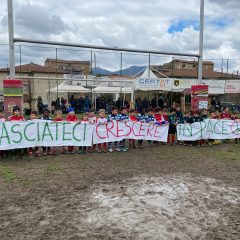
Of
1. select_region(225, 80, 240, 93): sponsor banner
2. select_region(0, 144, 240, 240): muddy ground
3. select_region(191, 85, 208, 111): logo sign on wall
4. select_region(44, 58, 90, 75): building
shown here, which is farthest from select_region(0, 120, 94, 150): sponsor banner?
select_region(225, 80, 240, 93): sponsor banner

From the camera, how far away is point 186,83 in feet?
90.2

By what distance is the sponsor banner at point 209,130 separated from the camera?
1298 cm

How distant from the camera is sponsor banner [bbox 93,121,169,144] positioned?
1138 centimetres

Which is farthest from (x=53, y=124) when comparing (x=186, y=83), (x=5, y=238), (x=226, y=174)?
(x=186, y=83)

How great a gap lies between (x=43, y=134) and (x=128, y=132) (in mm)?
3035

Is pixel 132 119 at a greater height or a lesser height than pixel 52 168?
greater

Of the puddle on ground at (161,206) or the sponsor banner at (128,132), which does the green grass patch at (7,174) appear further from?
the sponsor banner at (128,132)

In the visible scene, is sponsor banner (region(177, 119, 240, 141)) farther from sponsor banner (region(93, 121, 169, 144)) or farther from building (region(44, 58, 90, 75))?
building (region(44, 58, 90, 75))

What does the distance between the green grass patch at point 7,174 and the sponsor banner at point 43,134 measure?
1355 mm

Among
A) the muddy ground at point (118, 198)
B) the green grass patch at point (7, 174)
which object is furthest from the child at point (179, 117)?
the green grass patch at point (7, 174)

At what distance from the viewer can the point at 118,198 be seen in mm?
6156

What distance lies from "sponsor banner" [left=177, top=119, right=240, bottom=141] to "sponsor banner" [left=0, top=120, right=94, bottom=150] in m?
3.90

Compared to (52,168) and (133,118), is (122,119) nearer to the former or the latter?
(133,118)

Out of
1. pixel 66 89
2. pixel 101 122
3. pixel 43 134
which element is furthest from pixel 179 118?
pixel 66 89
